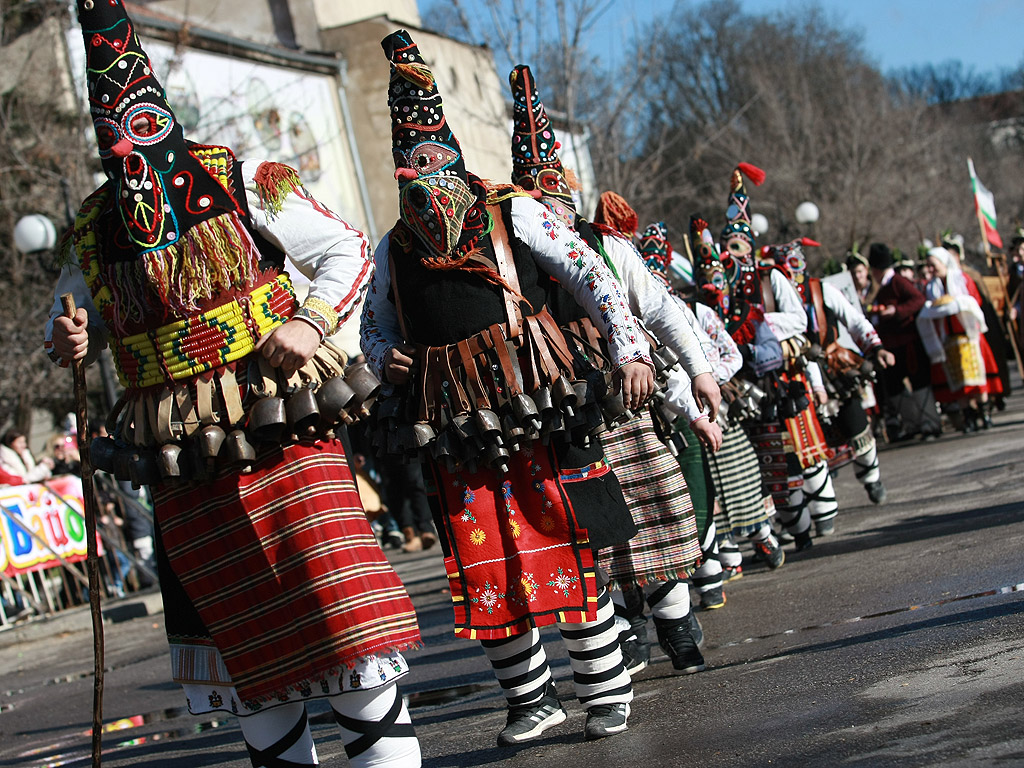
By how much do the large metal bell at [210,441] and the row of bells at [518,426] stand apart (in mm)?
1018

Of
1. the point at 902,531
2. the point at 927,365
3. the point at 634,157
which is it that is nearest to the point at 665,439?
the point at 902,531

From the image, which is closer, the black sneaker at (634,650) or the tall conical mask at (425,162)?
the tall conical mask at (425,162)

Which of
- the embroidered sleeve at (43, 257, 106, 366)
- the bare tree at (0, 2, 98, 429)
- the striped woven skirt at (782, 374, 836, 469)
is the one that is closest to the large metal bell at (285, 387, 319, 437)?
the embroidered sleeve at (43, 257, 106, 366)

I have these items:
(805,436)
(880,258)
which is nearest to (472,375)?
(805,436)

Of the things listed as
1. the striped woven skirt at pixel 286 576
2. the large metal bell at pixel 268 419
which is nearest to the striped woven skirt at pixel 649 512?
the striped woven skirt at pixel 286 576

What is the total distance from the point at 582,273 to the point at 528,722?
160 centimetres

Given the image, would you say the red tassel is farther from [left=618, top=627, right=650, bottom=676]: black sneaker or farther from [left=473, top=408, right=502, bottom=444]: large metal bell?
[left=473, top=408, right=502, bottom=444]: large metal bell

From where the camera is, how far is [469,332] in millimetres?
4531

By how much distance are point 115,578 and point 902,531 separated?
8.69 meters

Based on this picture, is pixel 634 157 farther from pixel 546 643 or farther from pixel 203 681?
pixel 203 681

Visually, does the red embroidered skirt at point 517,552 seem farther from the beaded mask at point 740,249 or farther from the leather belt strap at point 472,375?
the beaded mask at point 740,249

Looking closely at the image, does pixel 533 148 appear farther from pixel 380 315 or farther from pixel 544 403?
A: pixel 544 403

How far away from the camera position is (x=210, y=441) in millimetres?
3508

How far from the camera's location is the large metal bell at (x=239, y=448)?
138 inches
